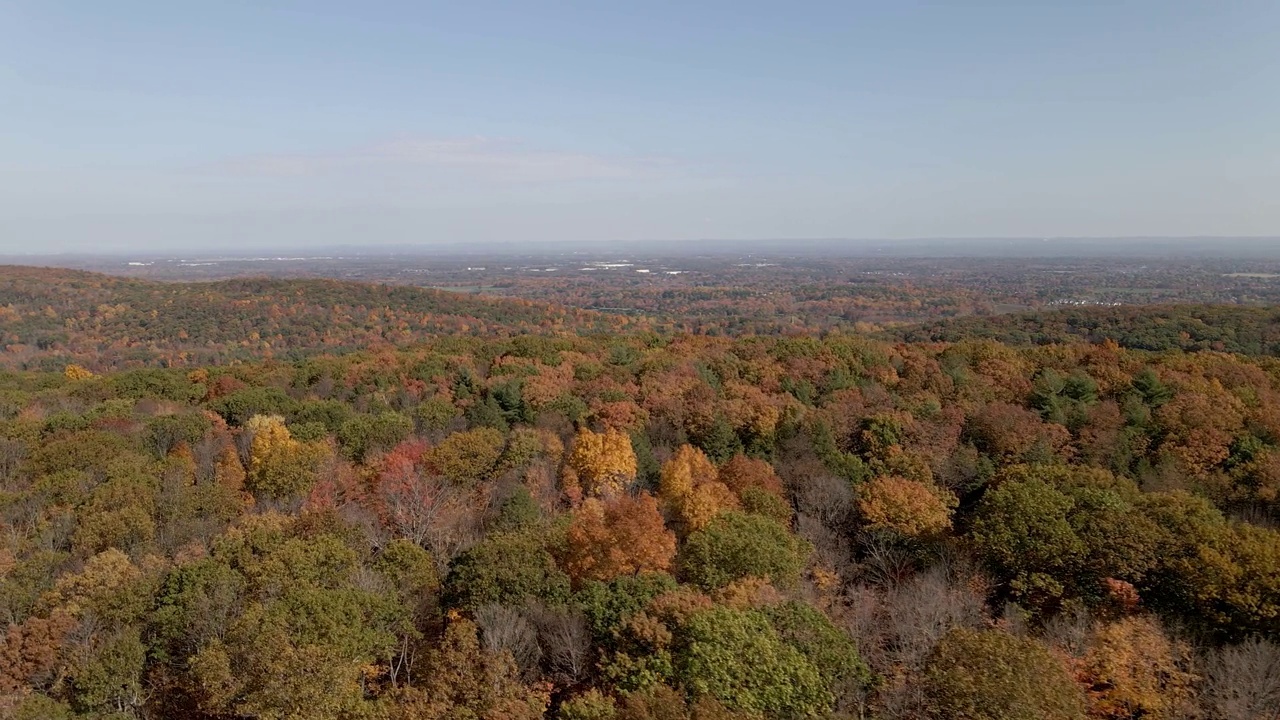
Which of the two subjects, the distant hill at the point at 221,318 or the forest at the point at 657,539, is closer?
the forest at the point at 657,539

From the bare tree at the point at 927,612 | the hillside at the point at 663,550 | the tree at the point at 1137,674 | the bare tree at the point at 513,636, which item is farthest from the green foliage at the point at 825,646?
the bare tree at the point at 513,636

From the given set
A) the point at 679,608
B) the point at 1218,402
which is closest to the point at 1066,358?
the point at 1218,402

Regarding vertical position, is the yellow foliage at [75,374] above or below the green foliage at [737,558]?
above

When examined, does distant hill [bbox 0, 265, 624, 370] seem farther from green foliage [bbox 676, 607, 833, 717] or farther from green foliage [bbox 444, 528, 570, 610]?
green foliage [bbox 676, 607, 833, 717]

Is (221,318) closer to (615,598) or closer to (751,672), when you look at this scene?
(615,598)

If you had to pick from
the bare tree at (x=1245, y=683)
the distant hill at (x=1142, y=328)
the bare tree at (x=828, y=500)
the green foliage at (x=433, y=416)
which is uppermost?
the distant hill at (x=1142, y=328)

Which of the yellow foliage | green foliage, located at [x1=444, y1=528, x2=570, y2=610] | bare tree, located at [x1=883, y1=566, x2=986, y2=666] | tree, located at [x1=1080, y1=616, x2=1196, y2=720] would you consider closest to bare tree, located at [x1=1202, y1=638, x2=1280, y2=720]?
tree, located at [x1=1080, y1=616, x2=1196, y2=720]

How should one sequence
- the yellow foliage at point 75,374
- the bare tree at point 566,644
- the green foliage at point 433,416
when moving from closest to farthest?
the bare tree at point 566,644
the green foliage at point 433,416
the yellow foliage at point 75,374

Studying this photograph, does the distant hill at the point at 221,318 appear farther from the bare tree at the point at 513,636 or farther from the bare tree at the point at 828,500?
the bare tree at the point at 513,636
